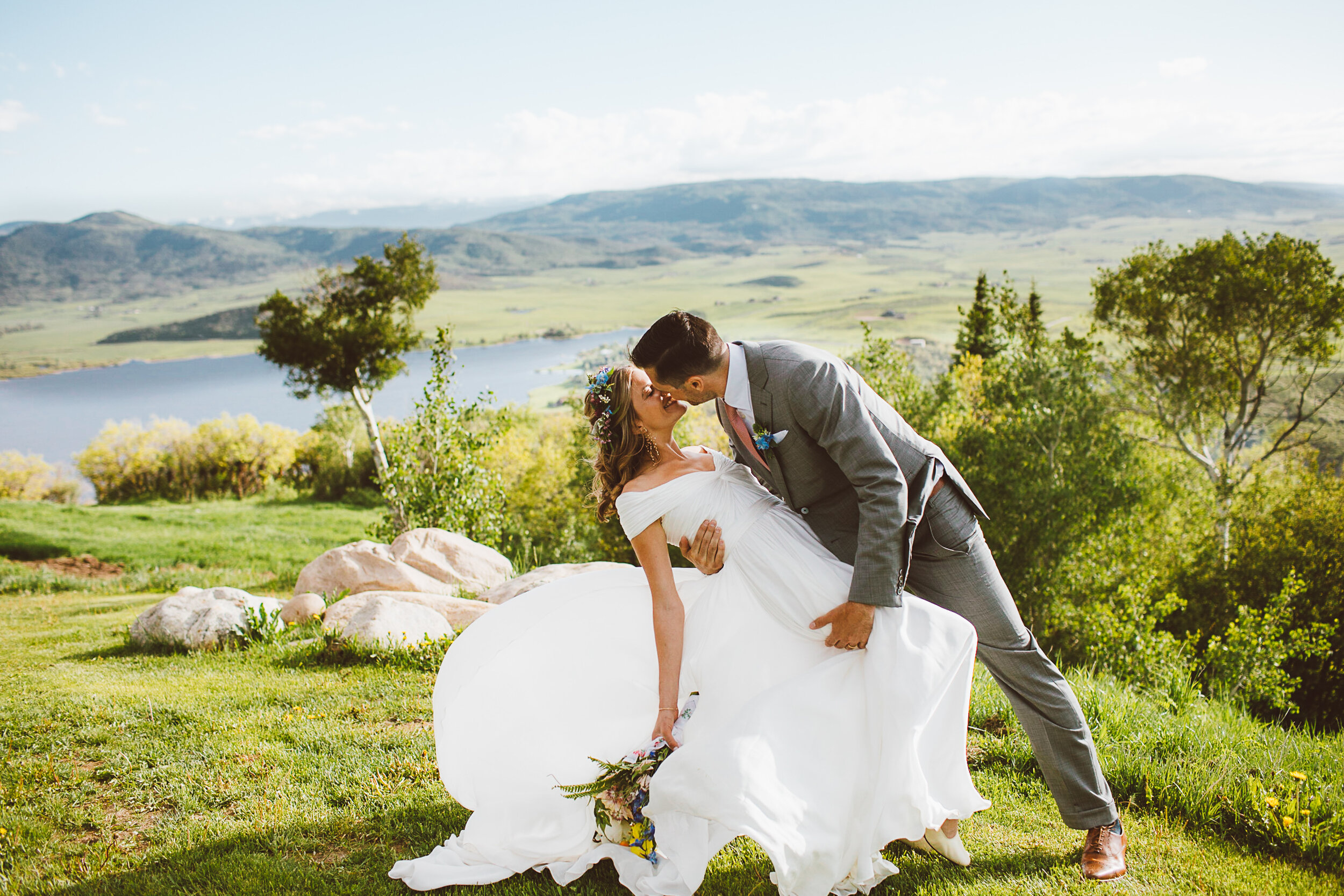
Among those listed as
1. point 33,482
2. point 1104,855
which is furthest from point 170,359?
point 1104,855

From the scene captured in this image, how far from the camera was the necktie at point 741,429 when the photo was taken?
3.46 meters

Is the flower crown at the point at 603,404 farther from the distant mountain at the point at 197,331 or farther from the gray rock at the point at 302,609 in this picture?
the distant mountain at the point at 197,331

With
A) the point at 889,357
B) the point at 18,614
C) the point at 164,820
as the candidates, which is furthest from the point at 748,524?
the point at 889,357

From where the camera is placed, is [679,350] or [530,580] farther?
[530,580]

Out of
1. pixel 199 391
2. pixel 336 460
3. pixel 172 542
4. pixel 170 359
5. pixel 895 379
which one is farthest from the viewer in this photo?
pixel 170 359

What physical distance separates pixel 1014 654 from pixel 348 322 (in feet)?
74.5

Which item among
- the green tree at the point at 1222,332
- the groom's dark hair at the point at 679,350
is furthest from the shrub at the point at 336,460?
the groom's dark hair at the point at 679,350

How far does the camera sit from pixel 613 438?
358cm

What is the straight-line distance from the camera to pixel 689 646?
3.56 metres

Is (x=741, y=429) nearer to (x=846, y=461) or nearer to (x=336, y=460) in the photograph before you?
(x=846, y=461)

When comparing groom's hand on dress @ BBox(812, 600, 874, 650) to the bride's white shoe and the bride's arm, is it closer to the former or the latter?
the bride's arm

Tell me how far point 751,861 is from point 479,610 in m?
4.59

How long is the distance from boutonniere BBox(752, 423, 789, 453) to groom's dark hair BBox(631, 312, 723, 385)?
35cm

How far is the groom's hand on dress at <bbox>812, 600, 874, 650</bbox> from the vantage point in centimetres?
320
